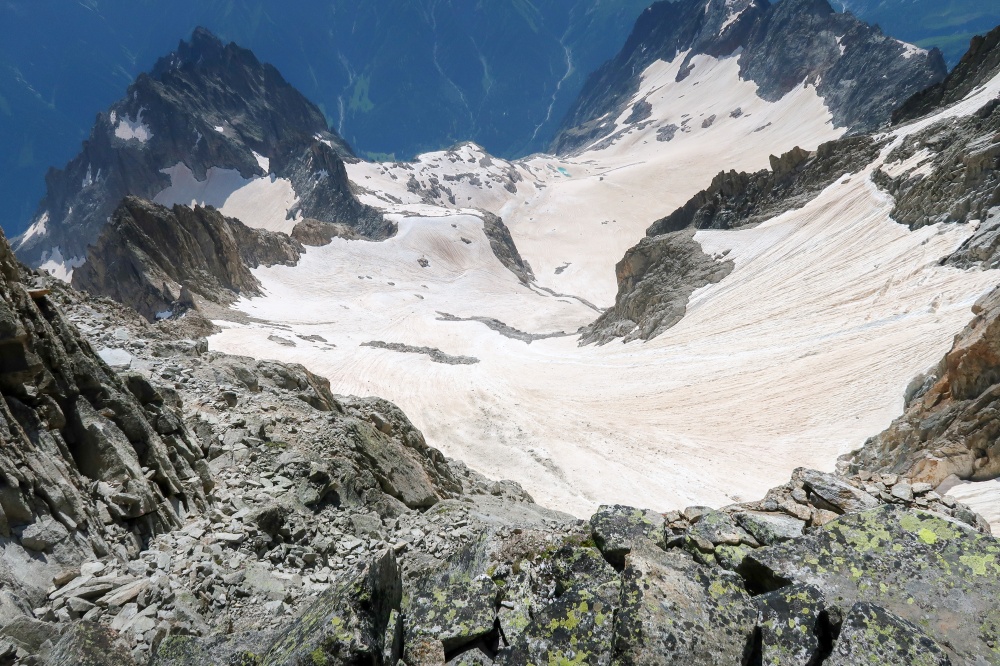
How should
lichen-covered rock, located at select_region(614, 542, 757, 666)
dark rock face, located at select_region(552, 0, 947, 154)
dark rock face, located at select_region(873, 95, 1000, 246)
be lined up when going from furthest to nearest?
dark rock face, located at select_region(552, 0, 947, 154), dark rock face, located at select_region(873, 95, 1000, 246), lichen-covered rock, located at select_region(614, 542, 757, 666)

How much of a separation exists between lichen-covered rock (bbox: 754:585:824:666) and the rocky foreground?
0.05 ft

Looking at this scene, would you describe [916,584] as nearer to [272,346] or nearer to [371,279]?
[272,346]

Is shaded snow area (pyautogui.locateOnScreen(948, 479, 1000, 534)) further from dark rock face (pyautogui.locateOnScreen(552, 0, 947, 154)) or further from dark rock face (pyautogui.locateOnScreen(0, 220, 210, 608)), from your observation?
dark rock face (pyautogui.locateOnScreen(552, 0, 947, 154))

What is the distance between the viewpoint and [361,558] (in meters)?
6.99

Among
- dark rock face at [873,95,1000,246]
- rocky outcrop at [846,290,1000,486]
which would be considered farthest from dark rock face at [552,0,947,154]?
rocky outcrop at [846,290,1000,486]

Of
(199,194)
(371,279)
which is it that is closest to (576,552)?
(371,279)

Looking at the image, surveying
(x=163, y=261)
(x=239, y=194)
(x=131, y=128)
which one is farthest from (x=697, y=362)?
(x=131, y=128)

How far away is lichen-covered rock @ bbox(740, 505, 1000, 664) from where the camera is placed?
158 inches

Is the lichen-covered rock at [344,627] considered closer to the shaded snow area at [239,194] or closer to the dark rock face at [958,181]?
the dark rock face at [958,181]

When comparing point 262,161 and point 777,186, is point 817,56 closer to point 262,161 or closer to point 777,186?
point 777,186

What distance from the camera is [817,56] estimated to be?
447 ft

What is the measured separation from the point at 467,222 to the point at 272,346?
6349 centimetres

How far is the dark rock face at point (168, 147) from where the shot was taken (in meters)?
132

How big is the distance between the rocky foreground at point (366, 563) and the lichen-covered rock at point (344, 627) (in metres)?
0.02
